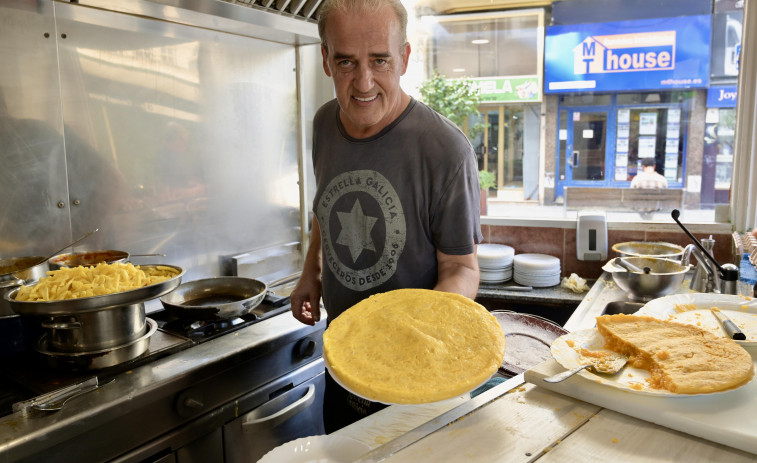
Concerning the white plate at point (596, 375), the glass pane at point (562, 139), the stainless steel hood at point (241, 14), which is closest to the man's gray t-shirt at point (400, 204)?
the white plate at point (596, 375)

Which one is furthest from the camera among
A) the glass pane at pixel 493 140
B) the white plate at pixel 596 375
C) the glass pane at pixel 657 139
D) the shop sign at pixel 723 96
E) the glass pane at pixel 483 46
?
the glass pane at pixel 493 140

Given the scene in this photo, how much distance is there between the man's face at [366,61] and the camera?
59.0 inches

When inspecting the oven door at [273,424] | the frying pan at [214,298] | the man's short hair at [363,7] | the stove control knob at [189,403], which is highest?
the man's short hair at [363,7]

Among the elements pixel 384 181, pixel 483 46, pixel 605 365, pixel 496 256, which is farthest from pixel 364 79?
pixel 483 46

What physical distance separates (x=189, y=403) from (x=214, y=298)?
0.60 m

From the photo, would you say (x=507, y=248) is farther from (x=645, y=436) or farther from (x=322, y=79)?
(x=645, y=436)

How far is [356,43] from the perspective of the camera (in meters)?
1.50

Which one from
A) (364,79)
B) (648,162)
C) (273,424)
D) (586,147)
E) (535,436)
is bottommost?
(273,424)

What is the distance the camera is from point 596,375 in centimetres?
106

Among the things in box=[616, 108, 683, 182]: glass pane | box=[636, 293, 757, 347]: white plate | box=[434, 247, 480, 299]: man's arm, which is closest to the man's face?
box=[434, 247, 480, 299]: man's arm

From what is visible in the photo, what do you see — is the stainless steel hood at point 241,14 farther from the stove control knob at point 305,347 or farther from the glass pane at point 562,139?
the glass pane at point 562,139

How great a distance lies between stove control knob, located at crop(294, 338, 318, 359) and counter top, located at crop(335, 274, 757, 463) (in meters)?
1.27

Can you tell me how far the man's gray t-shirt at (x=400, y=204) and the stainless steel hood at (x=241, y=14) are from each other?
1.27 meters

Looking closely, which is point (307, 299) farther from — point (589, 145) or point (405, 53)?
point (589, 145)
